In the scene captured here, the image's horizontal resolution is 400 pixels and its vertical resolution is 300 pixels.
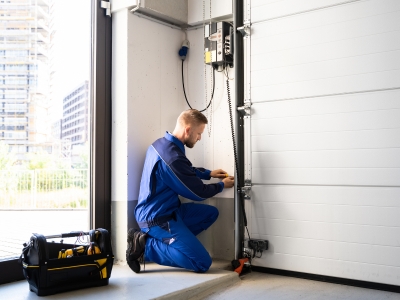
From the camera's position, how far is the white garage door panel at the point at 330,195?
3307mm

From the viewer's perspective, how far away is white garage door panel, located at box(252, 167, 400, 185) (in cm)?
331

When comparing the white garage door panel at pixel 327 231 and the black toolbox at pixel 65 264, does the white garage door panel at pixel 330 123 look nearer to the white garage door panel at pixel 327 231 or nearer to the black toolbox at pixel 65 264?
the white garage door panel at pixel 327 231

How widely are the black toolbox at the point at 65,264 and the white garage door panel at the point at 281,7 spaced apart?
2272mm

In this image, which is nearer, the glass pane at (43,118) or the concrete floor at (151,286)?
the concrete floor at (151,286)

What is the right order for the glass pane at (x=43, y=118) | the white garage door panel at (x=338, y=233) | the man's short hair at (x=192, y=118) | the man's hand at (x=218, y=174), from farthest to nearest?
the man's hand at (x=218, y=174) → the man's short hair at (x=192, y=118) → the glass pane at (x=43, y=118) → the white garage door panel at (x=338, y=233)

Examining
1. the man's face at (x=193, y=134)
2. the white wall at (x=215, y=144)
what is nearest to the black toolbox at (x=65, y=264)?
the man's face at (x=193, y=134)

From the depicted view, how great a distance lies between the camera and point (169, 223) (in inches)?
143

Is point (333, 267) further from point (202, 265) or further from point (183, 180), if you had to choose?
point (183, 180)

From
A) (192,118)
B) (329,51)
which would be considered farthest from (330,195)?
(192,118)

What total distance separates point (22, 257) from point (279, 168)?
2108 mm

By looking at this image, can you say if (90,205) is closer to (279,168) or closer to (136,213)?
(136,213)

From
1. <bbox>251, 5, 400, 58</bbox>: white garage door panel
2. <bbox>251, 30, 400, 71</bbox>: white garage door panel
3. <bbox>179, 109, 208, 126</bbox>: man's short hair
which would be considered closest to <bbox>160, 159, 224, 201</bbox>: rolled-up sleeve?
<bbox>179, 109, 208, 126</bbox>: man's short hair

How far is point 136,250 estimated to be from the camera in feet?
12.0

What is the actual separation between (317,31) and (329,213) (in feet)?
4.82
